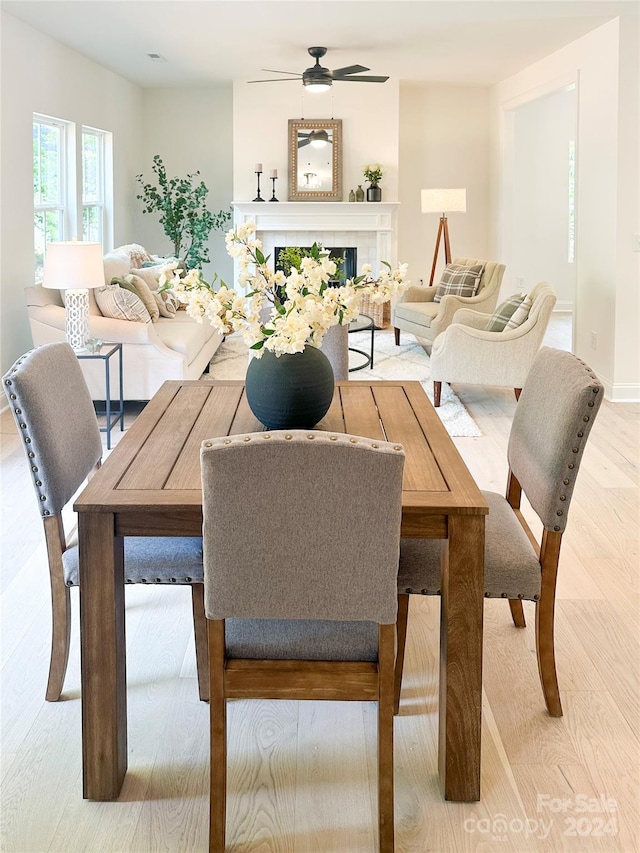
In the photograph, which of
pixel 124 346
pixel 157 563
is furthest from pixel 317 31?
pixel 157 563

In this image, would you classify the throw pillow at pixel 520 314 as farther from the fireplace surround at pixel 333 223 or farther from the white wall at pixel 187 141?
the white wall at pixel 187 141

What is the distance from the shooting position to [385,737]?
6.09 ft

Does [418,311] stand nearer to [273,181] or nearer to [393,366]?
[393,366]

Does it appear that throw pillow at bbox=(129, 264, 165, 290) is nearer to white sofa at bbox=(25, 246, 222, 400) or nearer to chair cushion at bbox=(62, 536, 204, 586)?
white sofa at bbox=(25, 246, 222, 400)

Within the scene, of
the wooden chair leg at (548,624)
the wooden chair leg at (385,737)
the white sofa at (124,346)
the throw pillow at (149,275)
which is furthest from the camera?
the throw pillow at (149,275)

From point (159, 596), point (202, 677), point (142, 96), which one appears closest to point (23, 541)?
point (159, 596)

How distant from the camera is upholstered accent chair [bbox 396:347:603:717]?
217cm

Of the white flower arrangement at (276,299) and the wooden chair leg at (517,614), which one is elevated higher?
the white flower arrangement at (276,299)

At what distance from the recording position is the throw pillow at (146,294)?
252 inches

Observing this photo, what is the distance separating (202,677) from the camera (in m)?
2.39

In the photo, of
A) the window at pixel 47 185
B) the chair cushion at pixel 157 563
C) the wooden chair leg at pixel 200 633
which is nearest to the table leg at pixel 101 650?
the chair cushion at pixel 157 563

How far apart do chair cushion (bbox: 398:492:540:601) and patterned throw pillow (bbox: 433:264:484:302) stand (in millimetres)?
5347

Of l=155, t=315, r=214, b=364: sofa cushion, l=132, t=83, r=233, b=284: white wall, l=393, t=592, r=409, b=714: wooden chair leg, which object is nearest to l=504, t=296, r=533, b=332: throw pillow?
l=155, t=315, r=214, b=364: sofa cushion

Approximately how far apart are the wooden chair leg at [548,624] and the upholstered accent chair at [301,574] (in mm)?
600
